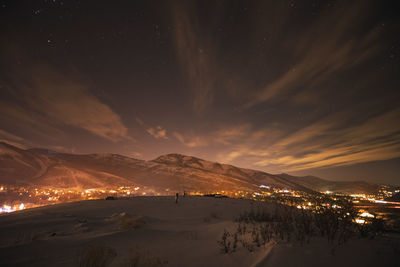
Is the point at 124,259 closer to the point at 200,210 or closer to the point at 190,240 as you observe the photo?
the point at 190,240

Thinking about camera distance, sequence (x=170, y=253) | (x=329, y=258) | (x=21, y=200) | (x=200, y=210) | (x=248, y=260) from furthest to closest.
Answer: (x=21, y=200) < (x=200, y=210) < (x=170, y=253) < (x=248, y=260) < (x=329, y=258)

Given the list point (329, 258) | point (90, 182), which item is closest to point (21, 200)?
point (90, 182)

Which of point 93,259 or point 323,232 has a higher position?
point 323,232

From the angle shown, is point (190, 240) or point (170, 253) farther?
point (190, 240)

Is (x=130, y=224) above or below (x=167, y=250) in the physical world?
above

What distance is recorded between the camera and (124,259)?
10.7ft

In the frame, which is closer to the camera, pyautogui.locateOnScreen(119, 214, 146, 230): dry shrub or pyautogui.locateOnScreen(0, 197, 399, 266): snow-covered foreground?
pyautogui.locateOnScreen(0, 197, 399, 266): snow-covered foreground

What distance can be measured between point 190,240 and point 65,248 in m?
2.94

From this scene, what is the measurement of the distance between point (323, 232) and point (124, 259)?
182 inches

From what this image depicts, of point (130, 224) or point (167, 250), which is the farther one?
point (130, 224)

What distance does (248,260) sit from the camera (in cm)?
316

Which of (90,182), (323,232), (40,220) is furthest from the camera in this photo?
(90,182)

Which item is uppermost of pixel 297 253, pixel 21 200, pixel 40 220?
pixel 297 253

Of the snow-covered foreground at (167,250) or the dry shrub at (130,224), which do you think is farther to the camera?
the dry shrub at (130,224)
